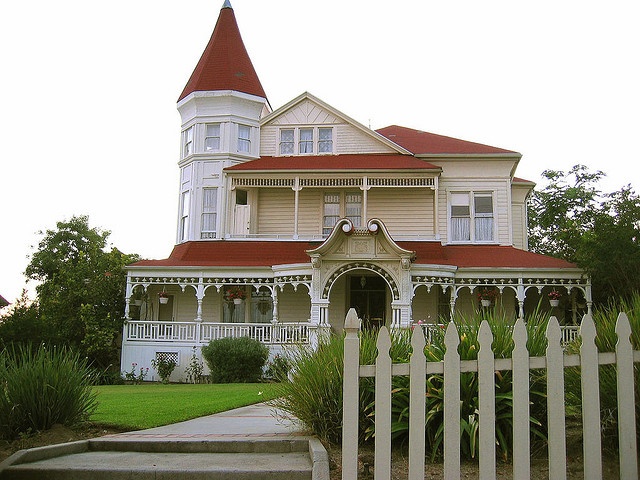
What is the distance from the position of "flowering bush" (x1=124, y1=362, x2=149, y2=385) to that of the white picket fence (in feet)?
68.0

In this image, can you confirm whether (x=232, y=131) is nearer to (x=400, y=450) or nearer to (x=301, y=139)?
(x=301, y=139)

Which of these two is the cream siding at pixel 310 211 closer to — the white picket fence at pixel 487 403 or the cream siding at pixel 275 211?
the cream siding at pixel 275 211

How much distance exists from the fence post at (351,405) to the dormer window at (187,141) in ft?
82.0

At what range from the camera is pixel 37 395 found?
799 centimetres

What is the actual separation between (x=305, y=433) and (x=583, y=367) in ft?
10.0

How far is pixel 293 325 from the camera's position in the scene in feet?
81.1

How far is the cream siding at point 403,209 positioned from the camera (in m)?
28.5

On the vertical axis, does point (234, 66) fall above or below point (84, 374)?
above

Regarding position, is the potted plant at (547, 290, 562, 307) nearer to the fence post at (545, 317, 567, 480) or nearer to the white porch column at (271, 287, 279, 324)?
the white porch column at (271, 287, 279, 324)

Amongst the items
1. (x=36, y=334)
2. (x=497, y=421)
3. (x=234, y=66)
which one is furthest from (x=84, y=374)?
(x=234, y=66)

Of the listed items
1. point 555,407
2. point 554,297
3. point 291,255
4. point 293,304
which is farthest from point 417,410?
point 293,304

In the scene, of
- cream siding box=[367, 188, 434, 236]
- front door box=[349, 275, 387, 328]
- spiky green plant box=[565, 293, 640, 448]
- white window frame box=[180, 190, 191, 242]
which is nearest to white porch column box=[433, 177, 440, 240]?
cream siding box=[367, 188, 434, 236]

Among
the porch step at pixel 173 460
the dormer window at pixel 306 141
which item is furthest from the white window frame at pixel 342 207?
the porch step at pixel 173 460

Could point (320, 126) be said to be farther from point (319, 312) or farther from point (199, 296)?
point (319, 312)
